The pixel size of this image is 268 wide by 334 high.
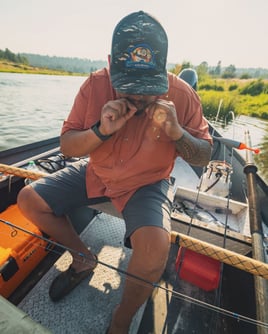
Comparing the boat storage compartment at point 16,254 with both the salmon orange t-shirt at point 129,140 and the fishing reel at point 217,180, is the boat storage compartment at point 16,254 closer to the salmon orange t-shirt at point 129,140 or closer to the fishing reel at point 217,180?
the salmon orange t-shirt at point 129,140

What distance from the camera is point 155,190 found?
1715 millimetres

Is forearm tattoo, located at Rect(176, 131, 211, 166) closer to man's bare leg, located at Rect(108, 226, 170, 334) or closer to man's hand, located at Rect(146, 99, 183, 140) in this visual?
man's hand, located at Rect(146, 99, 183, 140)

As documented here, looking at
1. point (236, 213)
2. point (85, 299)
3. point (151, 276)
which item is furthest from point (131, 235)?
point (236, 213)

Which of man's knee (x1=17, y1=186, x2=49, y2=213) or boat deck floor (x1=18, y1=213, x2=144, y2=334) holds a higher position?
man's knee (x1=17, y1=186, x2=49, y2=213)

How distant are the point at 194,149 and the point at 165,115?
38cm

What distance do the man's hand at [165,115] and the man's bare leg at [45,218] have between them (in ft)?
3.62

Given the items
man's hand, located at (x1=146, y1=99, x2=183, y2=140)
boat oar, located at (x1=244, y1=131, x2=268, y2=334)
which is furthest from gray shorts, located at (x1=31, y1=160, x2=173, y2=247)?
boat oar, located at (x1=244, y1=131, x2=268, y2=334)

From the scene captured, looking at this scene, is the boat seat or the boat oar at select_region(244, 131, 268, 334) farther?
the boat seat

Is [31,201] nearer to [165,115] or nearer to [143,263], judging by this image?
[143,263]

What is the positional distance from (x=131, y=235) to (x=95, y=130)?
783mm

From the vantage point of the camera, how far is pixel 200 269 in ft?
5.93

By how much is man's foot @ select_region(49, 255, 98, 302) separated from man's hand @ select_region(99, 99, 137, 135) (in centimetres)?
127

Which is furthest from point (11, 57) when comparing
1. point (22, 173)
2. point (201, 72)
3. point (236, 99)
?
point (22, 173)

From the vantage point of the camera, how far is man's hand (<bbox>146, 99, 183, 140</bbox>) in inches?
57.4
